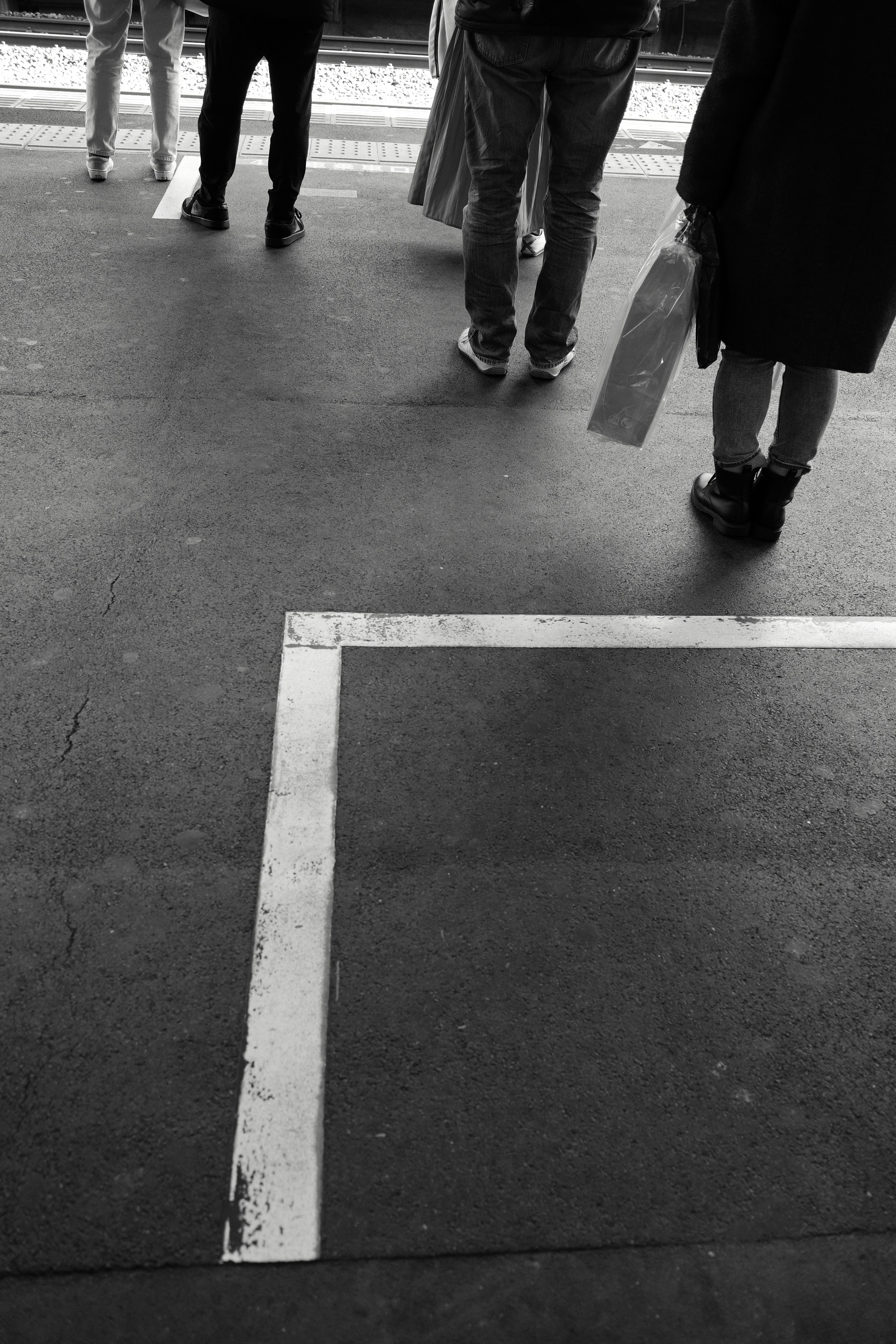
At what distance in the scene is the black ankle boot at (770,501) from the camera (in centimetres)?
329

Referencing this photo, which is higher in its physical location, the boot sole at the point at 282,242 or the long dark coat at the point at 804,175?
the long dark coat at the point at 804,175

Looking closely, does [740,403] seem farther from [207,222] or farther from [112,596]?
[207,222]

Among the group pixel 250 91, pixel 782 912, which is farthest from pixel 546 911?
pixel 250 91

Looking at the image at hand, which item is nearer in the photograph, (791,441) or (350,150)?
(791,441)

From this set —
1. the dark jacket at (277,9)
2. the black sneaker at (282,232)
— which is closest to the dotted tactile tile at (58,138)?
the black sneaker at (282,232)

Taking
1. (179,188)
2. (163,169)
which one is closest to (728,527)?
(179,188)

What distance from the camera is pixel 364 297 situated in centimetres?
493

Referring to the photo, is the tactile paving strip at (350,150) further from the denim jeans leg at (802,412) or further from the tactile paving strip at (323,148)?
the denim jeans leg at (802,412)

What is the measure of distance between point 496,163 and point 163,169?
3.02 meters

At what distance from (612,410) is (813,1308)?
2387 millimetres

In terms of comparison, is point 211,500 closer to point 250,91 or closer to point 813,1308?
point 813,1308

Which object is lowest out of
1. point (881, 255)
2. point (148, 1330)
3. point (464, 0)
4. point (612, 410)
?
point (148, 1330)

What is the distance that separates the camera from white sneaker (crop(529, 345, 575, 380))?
4273 millimetres

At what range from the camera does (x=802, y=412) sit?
3.17 meters
